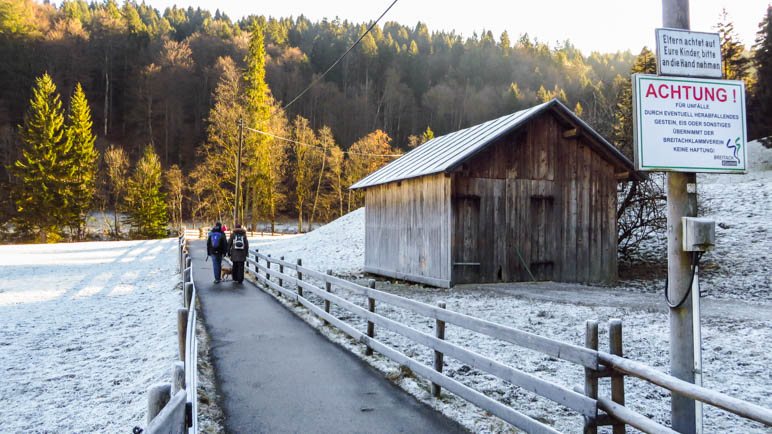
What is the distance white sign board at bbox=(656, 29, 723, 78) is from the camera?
4.07 m

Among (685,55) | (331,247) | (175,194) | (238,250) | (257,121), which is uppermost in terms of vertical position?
(257,121)

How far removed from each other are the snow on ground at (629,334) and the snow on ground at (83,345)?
326 centimetres

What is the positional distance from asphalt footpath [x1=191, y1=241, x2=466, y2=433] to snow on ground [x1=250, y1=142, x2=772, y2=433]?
37 cm

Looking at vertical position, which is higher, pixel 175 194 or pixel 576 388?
pixel 175 194

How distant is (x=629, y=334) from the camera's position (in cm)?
863

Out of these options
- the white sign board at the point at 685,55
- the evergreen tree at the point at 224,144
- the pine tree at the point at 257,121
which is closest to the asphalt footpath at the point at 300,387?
the white sign board at the point at 685,55

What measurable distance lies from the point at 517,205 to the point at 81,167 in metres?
43.6

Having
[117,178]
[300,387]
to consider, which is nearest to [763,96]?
[300,387]

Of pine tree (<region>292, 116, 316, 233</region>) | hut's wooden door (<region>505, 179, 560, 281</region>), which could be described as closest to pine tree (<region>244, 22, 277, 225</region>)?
pine tree (<region>292, 116, 316, 233</region>)

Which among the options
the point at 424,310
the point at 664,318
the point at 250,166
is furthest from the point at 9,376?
the point at 250,166

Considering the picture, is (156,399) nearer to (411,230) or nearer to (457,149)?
(457,149)

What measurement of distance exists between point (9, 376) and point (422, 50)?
296 feet

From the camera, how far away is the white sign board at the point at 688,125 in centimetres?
396

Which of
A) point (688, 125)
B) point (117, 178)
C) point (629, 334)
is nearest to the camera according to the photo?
point (688, 125)
